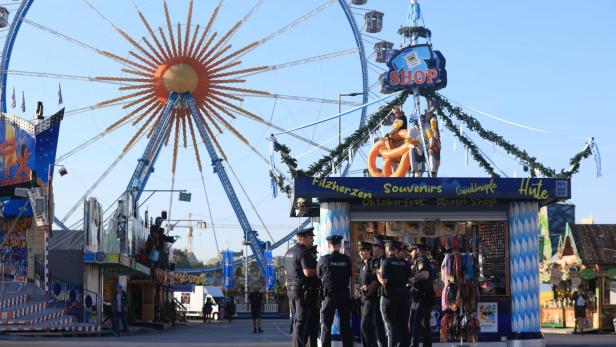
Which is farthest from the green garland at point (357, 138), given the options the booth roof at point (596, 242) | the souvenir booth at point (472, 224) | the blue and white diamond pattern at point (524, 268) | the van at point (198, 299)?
the van at point (198, 299)

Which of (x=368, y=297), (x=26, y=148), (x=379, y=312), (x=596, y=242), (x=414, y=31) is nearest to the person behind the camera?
(x=368, y=297)

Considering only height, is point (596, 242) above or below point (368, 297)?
above

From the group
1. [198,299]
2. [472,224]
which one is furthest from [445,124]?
[198,299]

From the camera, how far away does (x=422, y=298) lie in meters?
18.3

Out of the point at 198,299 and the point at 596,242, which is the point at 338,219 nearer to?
the point at 596,242

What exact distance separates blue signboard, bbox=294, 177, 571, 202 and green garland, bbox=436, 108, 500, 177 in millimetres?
4365

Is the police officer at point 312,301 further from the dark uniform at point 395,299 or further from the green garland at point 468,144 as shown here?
the green garland at point 468,144

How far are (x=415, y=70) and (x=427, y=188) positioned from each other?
5.60 metres

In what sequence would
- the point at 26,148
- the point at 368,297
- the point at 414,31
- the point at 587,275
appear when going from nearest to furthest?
1. the point at 368,297
2. the point at 414,31
3. the point at 587,275
4. the point at 26,148

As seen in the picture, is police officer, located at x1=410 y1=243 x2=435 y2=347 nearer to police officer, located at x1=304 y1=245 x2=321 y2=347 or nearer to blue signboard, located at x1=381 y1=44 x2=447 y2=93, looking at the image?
police officer, located at x1=304 y1=245 x2=321 y2=347

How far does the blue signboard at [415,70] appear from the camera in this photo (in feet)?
86.5

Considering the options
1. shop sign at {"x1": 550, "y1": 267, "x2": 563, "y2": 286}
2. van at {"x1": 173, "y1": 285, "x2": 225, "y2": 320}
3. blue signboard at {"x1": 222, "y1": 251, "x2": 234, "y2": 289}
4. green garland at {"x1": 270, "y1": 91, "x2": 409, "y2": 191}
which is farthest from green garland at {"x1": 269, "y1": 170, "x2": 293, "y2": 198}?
blue signboard at {"x1": 222, "y1": 251, "x2": 234, "y2": 289}

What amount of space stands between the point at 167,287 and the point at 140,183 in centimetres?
984

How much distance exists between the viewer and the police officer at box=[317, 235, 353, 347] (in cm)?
1584
